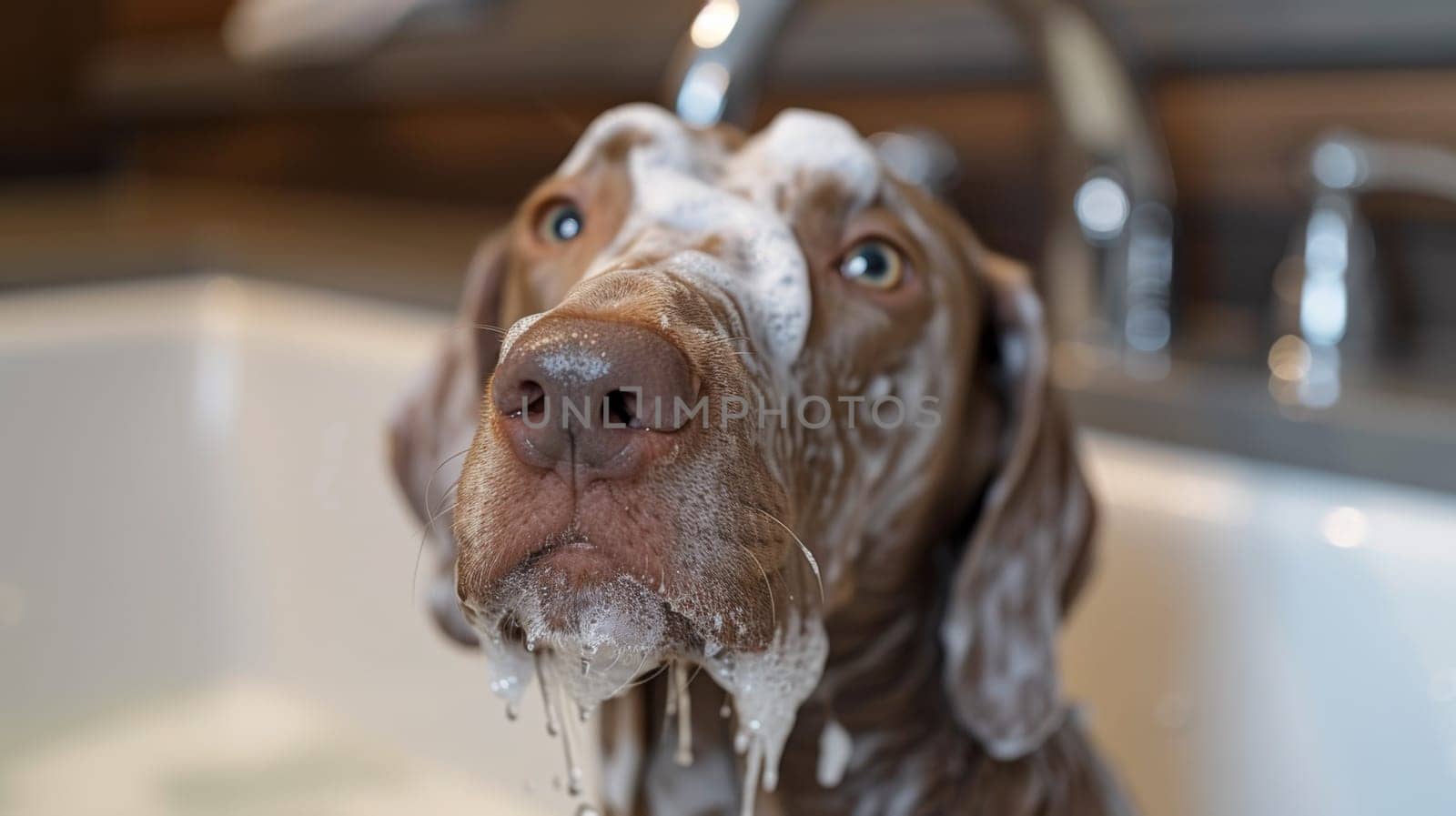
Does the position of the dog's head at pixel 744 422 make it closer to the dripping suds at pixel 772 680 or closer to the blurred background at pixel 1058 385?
the dripping suds at pixel 772 680

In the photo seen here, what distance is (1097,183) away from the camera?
1.23m

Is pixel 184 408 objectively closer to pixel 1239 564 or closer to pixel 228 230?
pixel 228 230

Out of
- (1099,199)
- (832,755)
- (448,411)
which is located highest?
(1099,199)

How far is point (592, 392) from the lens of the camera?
47 cm

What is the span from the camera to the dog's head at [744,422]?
0.49m

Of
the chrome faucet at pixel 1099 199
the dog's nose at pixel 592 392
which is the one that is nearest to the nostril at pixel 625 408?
the dog's nose at pixel 592 392

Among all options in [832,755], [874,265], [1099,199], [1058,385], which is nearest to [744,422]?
[874,265]

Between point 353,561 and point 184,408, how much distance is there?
33cm

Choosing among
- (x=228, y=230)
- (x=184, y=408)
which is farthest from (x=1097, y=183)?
(x=228, y=230)

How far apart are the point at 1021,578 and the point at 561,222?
33 cm

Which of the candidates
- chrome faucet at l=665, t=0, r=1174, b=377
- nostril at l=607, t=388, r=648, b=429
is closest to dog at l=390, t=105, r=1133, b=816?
nostril at l=607, t=388, r=648, b=429

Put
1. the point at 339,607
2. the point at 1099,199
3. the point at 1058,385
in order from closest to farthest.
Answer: the point at 1058,385 < the point at 1099,199 < the point at 339,607

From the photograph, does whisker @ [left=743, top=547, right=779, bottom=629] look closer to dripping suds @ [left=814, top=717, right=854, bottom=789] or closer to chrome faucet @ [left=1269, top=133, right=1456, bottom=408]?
dripping suds @ [left=814, top=717, right=854, bottom=789]

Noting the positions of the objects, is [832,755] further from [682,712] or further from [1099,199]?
[1099,199]
